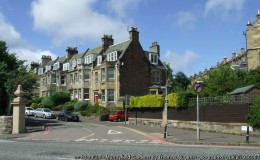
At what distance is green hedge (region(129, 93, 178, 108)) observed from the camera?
31.0 meters

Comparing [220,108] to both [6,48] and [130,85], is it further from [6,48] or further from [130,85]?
[130,85]

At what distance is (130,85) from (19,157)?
4379 cm

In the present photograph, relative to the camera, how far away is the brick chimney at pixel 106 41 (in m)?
→ 61.3

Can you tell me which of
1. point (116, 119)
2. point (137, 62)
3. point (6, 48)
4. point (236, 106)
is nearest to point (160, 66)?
point (137, 62)

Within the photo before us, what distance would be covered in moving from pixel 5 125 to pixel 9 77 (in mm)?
9499

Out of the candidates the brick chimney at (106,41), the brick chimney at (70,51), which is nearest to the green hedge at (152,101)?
the brick chimney at (106,41)

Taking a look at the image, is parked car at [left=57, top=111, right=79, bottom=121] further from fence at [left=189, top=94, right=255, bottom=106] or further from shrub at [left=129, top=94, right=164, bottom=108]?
fence at [left=189, top=94, right=255, bottom=106]

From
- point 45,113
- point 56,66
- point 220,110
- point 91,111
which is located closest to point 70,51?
point 56,66

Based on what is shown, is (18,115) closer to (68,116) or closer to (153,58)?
(68,116)

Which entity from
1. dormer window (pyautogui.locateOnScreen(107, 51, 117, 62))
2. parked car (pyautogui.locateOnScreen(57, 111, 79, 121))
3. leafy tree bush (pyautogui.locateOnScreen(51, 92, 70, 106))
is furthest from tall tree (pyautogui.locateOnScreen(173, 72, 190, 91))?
parked car (pyautogui.locateOnScreen(57, 111, 79, 121))

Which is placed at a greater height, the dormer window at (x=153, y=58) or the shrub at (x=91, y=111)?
the dormer window at (x=153, y=58)

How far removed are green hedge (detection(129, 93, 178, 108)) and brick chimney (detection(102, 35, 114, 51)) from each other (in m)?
23.2

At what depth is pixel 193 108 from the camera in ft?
92.1

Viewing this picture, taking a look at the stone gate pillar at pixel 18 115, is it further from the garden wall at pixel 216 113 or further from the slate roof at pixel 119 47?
the slate roof at pixel 119 47
